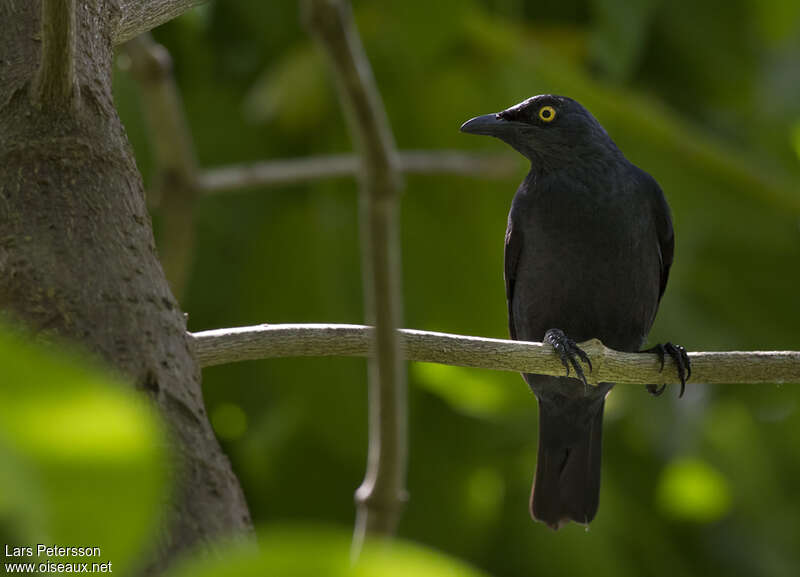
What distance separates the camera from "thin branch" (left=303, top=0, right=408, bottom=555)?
87.0 inches

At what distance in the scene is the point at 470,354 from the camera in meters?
2.42

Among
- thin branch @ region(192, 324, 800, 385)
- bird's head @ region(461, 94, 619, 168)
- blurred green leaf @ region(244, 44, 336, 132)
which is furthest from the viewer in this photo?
blurred green leaf @ region(244, 44, 336, 132)

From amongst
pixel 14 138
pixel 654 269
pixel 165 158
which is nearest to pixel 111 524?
pixel 14 138

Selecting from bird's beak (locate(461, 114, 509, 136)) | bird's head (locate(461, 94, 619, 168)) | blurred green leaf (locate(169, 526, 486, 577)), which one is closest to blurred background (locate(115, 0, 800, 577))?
bird's head (locate(461, 94, 619, 168))

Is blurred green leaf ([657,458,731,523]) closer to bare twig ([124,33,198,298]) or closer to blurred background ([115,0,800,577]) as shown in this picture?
blurred background ([115,0,800,577])

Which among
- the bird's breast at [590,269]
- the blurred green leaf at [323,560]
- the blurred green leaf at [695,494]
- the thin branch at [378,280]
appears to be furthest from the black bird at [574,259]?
the blurred green leaf at [323,560]

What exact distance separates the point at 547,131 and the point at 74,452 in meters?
3.98

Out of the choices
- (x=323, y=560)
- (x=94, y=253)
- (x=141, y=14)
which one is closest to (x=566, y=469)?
(x=141, y=14)

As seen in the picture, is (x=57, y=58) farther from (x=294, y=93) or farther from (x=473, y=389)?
(x=294, y=93)

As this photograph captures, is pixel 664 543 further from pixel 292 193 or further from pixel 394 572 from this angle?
pixel 394 572

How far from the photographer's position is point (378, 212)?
2758 millimetres

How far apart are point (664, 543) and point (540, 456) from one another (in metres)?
2.51

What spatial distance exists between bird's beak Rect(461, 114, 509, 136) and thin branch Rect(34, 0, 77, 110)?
2587 millimetres

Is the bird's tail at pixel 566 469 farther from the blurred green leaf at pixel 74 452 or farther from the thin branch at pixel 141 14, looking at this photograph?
the blurred green leaf at pixel 74 452
